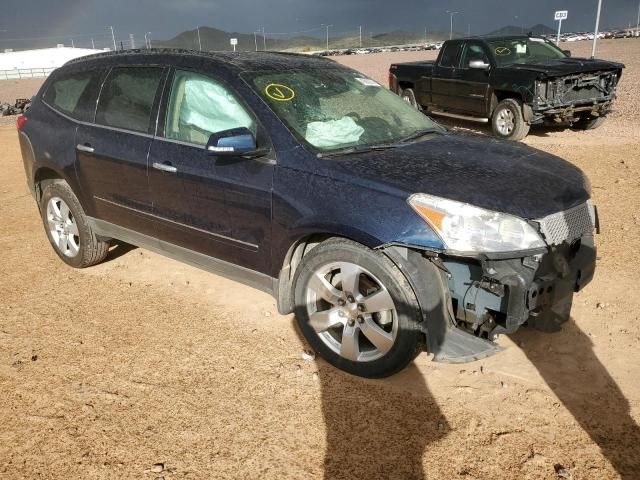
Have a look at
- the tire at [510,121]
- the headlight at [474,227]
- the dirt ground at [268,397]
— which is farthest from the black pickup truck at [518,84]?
the headlight at [474,227]

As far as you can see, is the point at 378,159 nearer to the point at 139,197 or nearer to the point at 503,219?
the point at 503,219

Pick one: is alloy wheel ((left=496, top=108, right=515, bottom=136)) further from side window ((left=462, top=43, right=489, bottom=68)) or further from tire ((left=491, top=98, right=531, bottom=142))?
side window ((left=462, top=43, right=489, bottom=68))

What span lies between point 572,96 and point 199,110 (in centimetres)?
812

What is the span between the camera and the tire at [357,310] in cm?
303

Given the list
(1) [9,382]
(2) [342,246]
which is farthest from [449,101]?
(1) [9,382]

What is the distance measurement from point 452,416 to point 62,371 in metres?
2.33

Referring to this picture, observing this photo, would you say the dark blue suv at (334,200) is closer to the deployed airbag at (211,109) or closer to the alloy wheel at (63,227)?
the deployed airbag at (211,109)

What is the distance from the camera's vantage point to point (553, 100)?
9.72 m

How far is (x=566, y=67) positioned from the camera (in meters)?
9.79

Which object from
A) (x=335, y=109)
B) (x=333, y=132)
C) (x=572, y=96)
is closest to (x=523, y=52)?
(x=572, y=96)

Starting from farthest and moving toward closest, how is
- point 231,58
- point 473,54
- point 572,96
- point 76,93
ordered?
point 473,54
point 572,96
point 76,93
point 231,58

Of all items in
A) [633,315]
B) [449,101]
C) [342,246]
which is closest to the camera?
[342,246]

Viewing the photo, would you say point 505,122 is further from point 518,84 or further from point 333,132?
point 333,132

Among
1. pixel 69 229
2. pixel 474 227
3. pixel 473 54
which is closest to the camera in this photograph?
pixel 474 227
